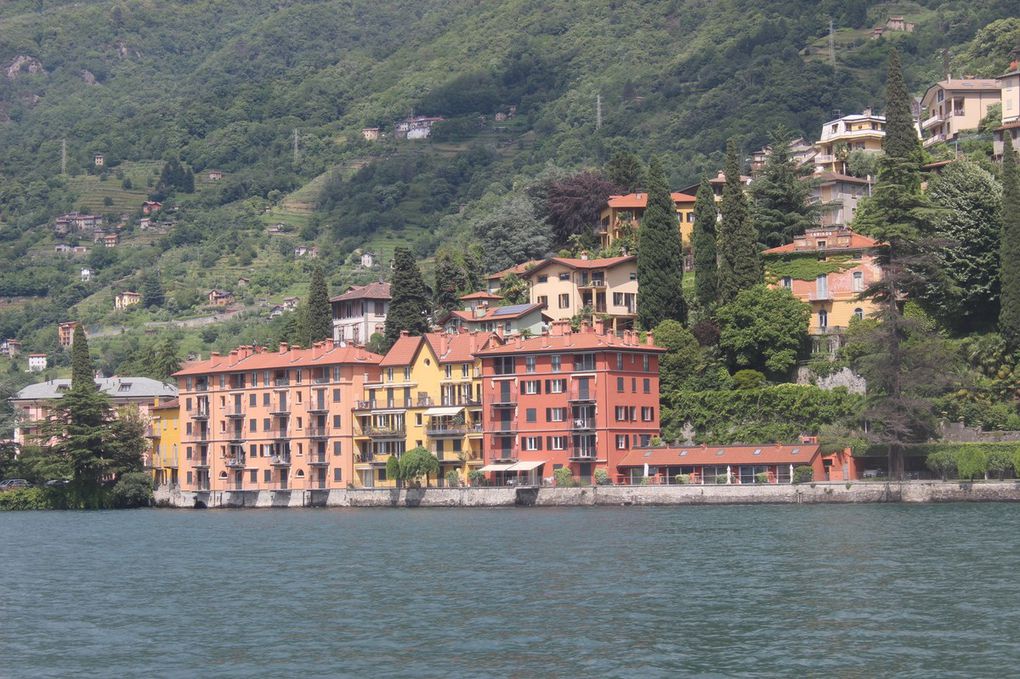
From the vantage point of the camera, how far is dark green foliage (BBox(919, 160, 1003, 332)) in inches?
3366

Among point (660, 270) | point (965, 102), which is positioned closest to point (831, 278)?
point (660, 270)

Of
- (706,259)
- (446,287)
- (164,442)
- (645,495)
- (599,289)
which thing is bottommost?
(645,495)

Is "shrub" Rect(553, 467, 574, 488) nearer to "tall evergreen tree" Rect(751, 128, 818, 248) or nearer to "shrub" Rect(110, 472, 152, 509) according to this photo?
"tall evergreen tree" Rect(751, 128, 818, 248)

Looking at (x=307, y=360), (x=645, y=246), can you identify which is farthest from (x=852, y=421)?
(x=307, y=360)

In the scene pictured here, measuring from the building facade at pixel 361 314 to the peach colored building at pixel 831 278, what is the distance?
36.4m

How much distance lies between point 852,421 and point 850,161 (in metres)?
40.3

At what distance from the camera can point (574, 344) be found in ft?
309

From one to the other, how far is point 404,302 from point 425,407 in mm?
12619

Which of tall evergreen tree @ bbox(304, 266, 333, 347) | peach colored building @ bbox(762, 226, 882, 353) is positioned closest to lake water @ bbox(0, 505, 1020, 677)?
peach colored building @ bbox(762, 226, 882, 353)

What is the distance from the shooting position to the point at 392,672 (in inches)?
1506

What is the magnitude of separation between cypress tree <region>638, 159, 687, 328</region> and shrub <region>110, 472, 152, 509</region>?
36.7 meters

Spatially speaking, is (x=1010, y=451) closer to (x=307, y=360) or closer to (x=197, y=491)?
(x=307, y=360)

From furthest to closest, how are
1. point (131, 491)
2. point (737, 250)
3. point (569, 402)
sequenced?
point (131, 491) < point (737, 250) < point (569, 402)

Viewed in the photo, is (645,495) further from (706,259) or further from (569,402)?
(706,259)
